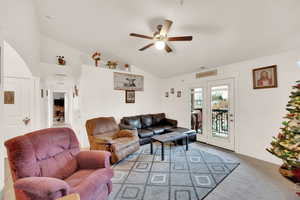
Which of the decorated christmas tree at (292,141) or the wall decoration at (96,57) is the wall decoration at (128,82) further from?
the decorated christmas tree at (292,141)

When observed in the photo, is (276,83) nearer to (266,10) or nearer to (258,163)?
(266,10)

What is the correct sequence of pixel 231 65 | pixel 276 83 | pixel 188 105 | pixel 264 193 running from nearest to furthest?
pixel 264 193, pixel 276 83, pixel 231 65, pixel 188 105

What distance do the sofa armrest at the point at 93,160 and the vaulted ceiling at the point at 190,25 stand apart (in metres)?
2.52

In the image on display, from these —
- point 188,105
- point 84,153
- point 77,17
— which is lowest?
point 84,153

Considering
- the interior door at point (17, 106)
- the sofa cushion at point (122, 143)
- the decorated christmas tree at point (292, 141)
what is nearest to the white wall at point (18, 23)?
the interior door at point (17, 106)

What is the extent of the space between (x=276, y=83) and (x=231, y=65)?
108 centimetres

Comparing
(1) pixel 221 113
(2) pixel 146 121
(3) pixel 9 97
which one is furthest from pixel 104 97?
(1) pixel 221 113

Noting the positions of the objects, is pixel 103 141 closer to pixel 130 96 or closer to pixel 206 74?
pixel 130 96

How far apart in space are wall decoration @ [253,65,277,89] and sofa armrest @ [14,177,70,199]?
154 inches

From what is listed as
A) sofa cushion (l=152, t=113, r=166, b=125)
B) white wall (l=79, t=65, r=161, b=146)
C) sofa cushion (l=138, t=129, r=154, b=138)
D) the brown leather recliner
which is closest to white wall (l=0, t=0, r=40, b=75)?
white wall (l=79, t=65, r=161, b=146)

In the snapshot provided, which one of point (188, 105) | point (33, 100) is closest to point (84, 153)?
point (33, 100)

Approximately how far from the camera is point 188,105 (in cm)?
482

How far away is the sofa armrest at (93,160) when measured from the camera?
1.82 meters

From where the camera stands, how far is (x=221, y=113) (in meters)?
3.90
